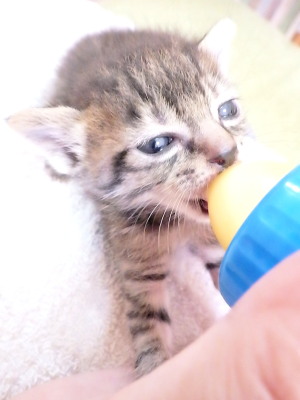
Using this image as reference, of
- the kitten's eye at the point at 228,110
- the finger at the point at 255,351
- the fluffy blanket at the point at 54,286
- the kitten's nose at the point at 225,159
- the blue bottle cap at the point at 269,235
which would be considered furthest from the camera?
the fluffy blanket at the point at 54,286

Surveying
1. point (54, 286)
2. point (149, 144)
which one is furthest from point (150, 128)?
point (54, 286)

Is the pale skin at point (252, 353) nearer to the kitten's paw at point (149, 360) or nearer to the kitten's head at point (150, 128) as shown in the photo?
the kitten's head at point (150, 128)

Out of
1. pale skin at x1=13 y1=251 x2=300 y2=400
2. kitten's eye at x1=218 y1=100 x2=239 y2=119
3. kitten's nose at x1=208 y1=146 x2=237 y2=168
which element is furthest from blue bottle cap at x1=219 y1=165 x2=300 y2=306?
kitten's eye at x1=218 y1=100 x2=239 y2=119

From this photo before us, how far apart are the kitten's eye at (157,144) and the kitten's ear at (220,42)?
Answer: 0.88 ft

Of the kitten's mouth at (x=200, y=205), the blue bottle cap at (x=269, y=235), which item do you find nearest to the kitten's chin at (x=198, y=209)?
the kitten's mouth at (x=200, y=205)

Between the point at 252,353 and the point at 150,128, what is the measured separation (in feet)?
1.77

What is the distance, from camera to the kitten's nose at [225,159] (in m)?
0.77

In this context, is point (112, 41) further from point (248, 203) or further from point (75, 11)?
point (248, 203)

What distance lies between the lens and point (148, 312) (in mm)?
1032

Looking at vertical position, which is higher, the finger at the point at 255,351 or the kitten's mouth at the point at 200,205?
the finger at the point at 255,351

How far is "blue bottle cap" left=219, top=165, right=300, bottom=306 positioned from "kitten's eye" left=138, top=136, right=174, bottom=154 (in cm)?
35

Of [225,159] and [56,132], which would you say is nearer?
[225,159]

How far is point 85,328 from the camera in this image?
1.04 meters

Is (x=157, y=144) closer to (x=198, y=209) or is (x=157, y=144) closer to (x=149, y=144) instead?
(x=149, y=144)
